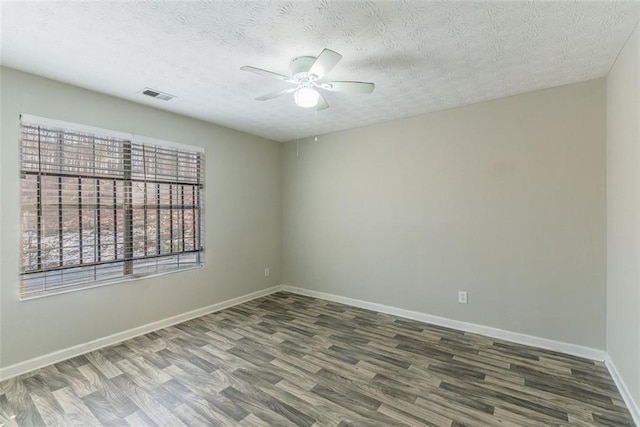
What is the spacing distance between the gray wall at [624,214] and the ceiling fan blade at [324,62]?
188 cm

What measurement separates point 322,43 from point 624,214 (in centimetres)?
249

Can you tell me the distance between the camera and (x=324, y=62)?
194 centimetres

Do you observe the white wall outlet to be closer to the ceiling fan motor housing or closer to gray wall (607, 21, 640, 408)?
gray wall (607, 21, 640, 408)

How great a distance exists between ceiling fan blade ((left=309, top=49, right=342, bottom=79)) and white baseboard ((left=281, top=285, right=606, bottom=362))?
2964 mm

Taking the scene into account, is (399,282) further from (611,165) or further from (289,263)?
(611,165)

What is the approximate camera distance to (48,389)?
7.29 feet

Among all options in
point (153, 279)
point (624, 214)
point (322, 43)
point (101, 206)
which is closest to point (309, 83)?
point (322, 43)

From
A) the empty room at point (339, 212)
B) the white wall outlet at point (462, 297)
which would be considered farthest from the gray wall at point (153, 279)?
the white wall outlet at point (462, 297)

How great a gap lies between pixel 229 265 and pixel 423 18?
359cm

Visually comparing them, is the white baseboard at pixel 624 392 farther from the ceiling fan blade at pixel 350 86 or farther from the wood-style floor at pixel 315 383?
the ceiling fan blade at pixel 350 86

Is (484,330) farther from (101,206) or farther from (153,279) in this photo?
(101,206)

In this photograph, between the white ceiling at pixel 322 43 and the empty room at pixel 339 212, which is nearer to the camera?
the white ceiling at pixel 322 43

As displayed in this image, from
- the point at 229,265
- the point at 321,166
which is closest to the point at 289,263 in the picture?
the point at 229,265

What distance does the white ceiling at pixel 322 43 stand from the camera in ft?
5.57
